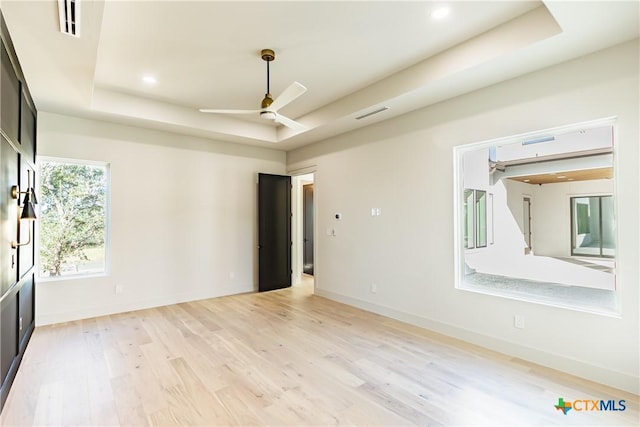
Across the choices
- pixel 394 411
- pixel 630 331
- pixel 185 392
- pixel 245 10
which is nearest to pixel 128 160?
pixel 245 10

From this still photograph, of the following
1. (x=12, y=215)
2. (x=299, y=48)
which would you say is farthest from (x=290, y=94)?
(x=12, y=215)

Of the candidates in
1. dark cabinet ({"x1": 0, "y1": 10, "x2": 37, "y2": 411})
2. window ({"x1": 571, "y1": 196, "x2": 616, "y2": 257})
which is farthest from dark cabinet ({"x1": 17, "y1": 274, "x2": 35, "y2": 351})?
window ({"x1": 571, "y1": 196, "x2": 616, "y2": 257})

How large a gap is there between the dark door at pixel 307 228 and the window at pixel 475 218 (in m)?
4.86

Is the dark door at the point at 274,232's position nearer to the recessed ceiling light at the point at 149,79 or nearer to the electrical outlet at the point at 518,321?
the recessed ceiling light at the point at 149,79

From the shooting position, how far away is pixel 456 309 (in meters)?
3.74

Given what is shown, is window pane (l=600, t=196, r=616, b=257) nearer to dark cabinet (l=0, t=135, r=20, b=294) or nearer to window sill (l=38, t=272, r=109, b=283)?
dark cabinet (l=0, t=135, r=20, b=294)

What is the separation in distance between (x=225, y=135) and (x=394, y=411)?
4.73 m

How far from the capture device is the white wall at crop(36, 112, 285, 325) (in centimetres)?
444

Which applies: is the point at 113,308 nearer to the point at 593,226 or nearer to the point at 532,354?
the point at 532,354

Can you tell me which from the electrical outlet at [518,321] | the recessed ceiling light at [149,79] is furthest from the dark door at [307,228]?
the electrical outlet at [518,321]

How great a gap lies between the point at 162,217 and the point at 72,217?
1158 mm

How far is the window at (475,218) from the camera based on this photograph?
3.76 meters

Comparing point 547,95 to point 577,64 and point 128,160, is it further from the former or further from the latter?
point 128,160

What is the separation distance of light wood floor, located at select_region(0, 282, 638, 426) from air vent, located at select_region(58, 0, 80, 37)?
2.85 m
